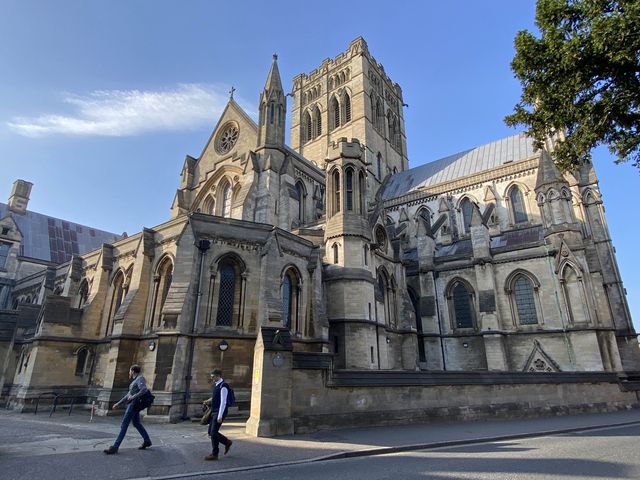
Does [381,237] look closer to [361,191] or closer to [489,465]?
[361,191]

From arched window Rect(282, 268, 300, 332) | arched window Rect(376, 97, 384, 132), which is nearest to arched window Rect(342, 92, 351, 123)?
arched window Rect(376, 97, 384, 132)

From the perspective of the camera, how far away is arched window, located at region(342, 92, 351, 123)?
147 feet

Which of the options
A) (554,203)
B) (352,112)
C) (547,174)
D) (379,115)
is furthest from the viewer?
(379,115)

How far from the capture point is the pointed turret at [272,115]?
992 inches

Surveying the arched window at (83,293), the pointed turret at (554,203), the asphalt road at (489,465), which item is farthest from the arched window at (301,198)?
the asphalt road at (489,465)

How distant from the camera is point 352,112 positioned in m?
43.8

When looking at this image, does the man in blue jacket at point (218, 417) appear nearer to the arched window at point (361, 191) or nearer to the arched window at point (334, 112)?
the arched window at point (361, 191)

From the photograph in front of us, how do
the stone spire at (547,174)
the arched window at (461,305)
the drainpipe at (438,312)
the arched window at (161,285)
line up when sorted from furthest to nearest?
the arched window at (461,305)
the drainpipe at (438,312)
the stone spire at (547,174)
the arched window at (161,285)

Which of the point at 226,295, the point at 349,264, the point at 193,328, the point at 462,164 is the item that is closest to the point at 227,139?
the point at 349,264

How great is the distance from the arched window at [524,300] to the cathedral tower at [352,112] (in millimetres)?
18767

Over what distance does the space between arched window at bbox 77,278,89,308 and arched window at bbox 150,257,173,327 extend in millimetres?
7609

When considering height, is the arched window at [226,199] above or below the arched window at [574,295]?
above

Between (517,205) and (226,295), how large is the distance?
25.5 meters

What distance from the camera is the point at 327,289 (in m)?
19.5
